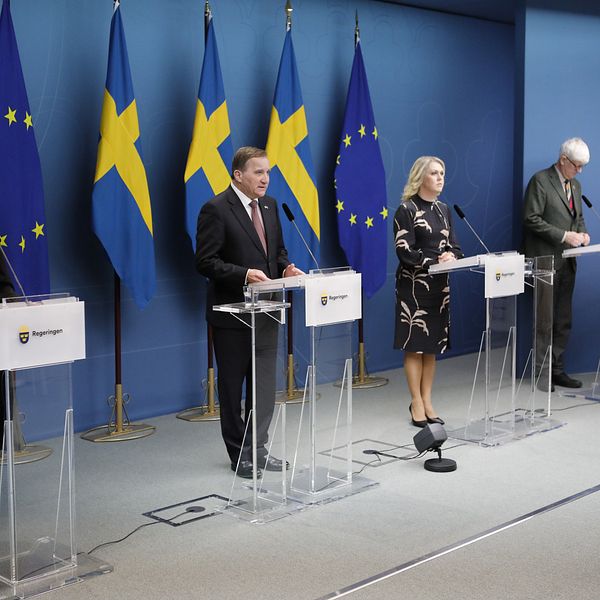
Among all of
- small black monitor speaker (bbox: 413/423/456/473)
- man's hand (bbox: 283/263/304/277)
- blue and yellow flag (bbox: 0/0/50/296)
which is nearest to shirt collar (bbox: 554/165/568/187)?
small black monitor speaker (bbox: 413/423/456/473)

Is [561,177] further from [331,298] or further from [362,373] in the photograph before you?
[331,298]

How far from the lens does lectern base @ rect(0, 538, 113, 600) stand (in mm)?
3516

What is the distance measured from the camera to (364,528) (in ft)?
13.8

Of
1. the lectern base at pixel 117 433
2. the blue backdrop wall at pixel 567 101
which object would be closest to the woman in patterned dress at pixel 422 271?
the lectern base at pixel 117 433

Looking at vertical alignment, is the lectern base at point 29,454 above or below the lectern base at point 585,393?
above

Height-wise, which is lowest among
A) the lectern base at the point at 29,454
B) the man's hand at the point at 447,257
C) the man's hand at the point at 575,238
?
the lectern base at the point at 29,454

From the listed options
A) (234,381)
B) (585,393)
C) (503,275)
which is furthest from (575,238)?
(234,381)

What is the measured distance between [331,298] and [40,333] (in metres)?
1.50

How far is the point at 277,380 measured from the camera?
4457 millimetres

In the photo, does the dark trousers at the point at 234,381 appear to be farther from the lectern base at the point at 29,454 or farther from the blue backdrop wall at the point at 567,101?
the blue backdrop wall at the point at 567,101

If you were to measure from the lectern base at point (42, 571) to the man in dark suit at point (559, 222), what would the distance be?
4.60 m

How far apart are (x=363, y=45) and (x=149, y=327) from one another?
9.79ft

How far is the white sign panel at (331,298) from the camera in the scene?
4.41 metres

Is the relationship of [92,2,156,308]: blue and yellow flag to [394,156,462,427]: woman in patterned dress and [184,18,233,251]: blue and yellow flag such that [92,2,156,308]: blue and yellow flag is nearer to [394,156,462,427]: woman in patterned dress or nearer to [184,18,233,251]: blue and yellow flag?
[184,18,233,251]: blue and yellow flag
